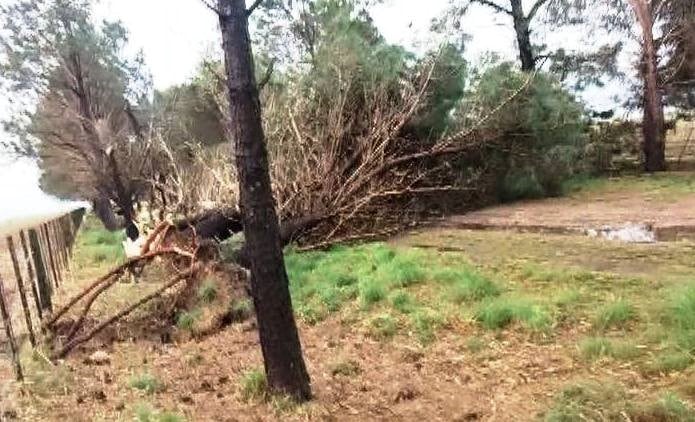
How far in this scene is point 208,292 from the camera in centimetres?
752

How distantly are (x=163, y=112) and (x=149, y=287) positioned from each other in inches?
451

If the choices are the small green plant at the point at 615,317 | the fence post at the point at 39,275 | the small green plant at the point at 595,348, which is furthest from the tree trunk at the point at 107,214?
the small green plant at the point at 595,348

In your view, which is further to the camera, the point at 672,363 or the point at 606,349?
the point at 606,349

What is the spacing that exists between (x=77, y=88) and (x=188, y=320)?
33.9ft

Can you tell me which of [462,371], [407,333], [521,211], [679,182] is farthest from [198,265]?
[679,182]

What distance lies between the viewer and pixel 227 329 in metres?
6.98

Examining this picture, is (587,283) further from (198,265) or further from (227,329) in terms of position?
(198,265)

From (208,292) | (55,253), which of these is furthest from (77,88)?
(208,292)

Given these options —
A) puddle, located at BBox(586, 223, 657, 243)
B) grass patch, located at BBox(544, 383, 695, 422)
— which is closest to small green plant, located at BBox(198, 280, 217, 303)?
grass patch, located at BBox(544, 383, 695, 422)

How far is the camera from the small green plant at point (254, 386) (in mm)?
4793

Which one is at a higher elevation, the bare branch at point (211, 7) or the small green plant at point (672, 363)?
the bare branch at point (211, 7)

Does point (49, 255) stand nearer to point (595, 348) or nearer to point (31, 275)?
point (31, 275)

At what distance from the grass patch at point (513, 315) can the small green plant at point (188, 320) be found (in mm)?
2947

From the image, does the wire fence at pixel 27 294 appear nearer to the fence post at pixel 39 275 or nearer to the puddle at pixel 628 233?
the fence post at pixel 39 275
